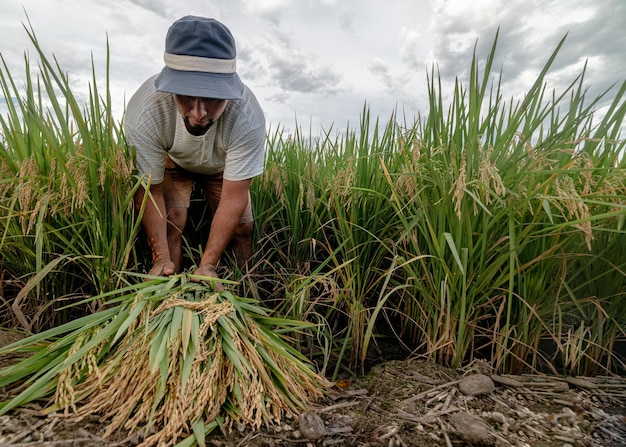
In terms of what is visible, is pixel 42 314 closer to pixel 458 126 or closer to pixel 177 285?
pixel 177 285

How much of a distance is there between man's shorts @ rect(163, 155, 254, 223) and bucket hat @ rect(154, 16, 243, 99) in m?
0.72

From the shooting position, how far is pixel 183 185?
2.62m

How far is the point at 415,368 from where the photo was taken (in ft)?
5.32

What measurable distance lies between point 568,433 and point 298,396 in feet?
2.88

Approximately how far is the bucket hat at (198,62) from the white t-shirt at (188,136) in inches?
8.4

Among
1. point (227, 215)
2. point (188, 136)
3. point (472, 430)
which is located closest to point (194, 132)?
point (188, 136)

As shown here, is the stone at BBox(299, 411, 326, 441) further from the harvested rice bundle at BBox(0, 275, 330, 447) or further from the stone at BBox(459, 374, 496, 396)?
the stone at BBox(459, 374, 496, 396)

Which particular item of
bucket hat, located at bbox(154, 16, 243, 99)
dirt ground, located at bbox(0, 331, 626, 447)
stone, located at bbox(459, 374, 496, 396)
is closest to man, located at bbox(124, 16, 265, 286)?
bucket hat, located at bbox(154, 16, 243, 99)

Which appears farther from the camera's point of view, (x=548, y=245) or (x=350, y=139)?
(x=350, y=139)

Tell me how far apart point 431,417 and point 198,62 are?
5.76 feet

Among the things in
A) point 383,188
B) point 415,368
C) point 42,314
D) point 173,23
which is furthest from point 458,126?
point 42,314

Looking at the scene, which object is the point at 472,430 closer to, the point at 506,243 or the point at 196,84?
the point at 506,243

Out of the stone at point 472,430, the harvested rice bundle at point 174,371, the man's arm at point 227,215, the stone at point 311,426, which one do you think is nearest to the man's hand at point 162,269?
the man's arm at point 227,215

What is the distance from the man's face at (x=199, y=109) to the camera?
76.6 inches
